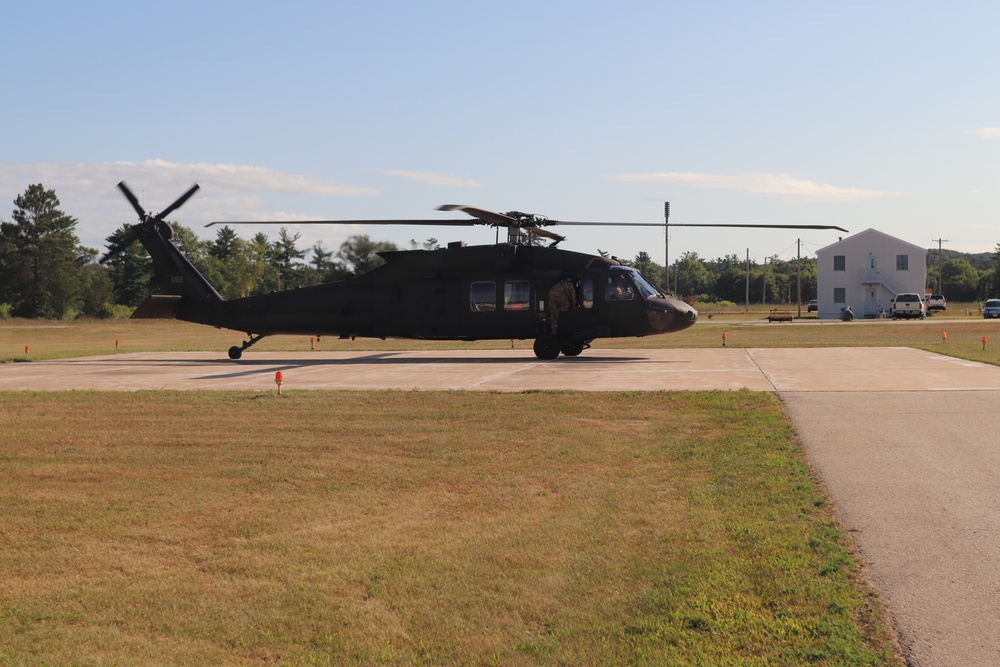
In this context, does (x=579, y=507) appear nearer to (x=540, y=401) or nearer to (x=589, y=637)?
(x=589, y=637)

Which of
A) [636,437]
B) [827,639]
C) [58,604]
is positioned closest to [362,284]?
[636,437]

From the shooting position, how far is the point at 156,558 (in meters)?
7.89

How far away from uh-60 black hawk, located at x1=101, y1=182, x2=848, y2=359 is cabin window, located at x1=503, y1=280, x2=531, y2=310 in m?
0.03

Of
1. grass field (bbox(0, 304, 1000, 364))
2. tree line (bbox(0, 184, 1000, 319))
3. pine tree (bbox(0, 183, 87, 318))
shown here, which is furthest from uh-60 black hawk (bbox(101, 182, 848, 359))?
pine tree (bbox(0, 183, 87, 318))

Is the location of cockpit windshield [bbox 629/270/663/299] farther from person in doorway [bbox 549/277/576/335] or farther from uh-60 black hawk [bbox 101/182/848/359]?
person in doorway [bbox 549/277/576/335]

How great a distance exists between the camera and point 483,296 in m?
28.9

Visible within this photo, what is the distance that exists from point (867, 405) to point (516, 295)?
45.3 ft

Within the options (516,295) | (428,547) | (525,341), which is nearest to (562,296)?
(516,295)

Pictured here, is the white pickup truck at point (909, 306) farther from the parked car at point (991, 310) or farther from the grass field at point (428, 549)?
the grass field at point (428, 549)

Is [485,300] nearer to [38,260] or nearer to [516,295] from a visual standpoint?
[516,295]

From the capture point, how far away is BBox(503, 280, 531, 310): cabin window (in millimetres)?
28625

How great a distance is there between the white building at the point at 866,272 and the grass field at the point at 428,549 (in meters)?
82.6

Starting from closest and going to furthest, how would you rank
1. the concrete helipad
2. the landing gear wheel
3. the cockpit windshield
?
the concrete helipad < the cockpit windshield < the landing gear wheel

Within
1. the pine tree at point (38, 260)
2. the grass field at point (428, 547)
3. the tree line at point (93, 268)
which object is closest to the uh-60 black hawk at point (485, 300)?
the grass field at point (428, 547)
